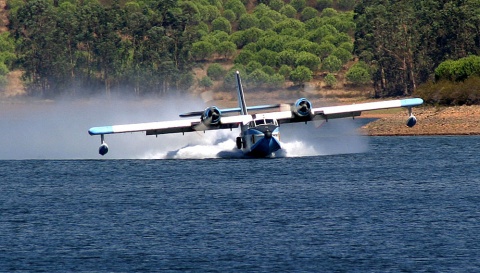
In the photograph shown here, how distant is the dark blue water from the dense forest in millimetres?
75321

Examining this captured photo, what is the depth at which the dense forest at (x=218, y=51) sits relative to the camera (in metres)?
140

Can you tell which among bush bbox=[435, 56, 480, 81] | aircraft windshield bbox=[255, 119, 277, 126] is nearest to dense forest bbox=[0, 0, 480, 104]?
bush bbox=[435, 56, 480, 81]

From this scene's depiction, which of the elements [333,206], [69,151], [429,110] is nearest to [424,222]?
[333,206]

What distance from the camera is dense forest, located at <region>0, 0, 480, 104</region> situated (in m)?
140

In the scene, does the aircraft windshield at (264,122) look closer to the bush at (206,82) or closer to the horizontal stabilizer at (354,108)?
the horizontal stabilizer at (354,108)

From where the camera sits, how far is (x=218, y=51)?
179375mm

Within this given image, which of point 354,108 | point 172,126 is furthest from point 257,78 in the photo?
point 172,126

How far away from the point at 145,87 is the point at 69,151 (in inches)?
3219

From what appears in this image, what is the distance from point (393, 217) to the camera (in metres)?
40.4

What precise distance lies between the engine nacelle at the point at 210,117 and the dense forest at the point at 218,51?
75895 millimetres

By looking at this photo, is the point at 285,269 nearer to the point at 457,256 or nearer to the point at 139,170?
the point at 457,256

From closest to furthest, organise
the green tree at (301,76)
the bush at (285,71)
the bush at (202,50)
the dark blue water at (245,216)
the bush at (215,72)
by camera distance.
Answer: the dark blue water at (245,216) < the green tree at (301,76) < the bush at (285,71) < the bush at (215,72) < the bush at (202,50)

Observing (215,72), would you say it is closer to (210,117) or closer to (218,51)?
(218,51)

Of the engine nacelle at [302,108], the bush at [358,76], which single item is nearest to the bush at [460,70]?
the bush at [358,76]
